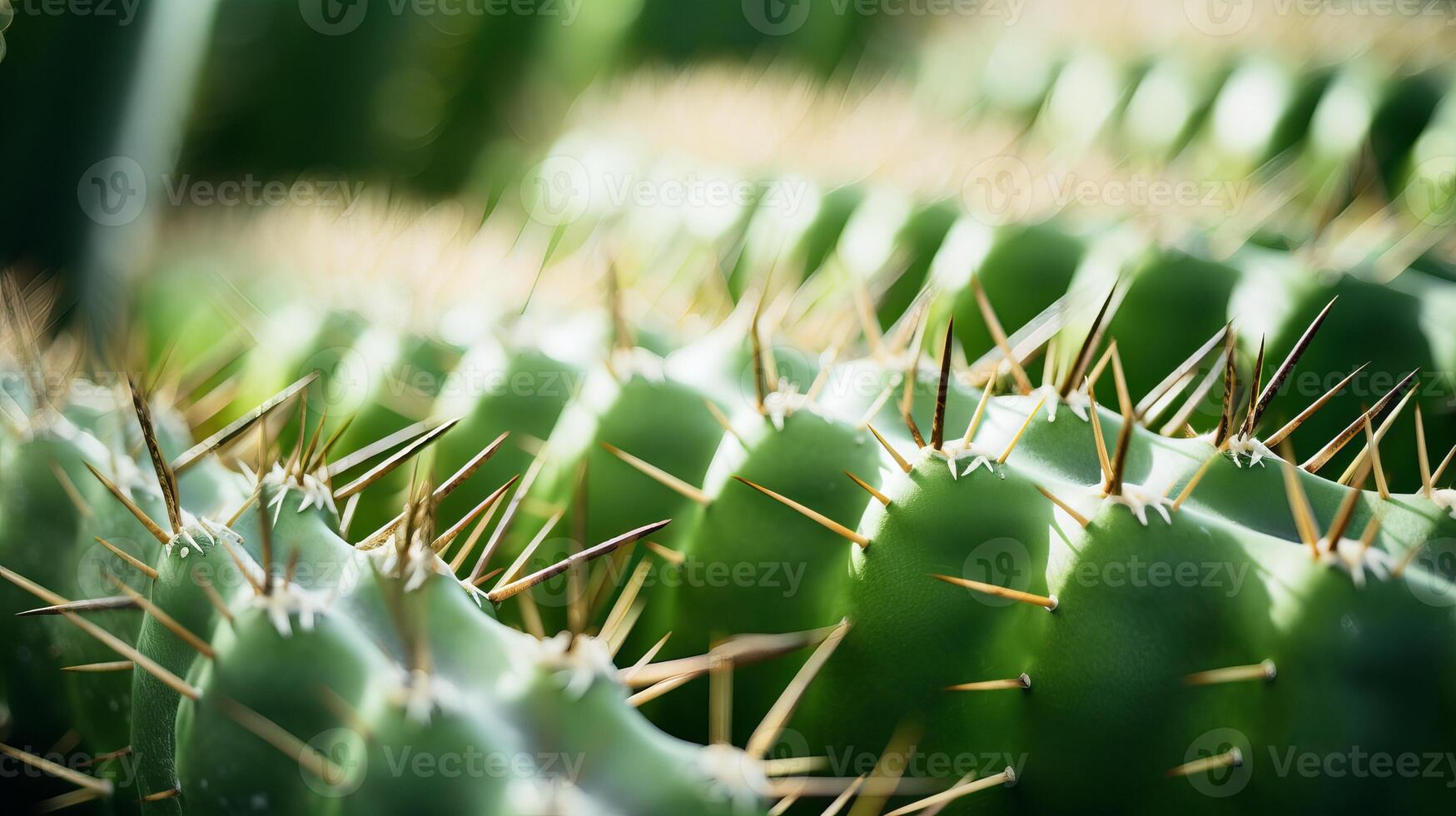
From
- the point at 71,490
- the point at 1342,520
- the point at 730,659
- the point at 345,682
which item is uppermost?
the point at 1342,520

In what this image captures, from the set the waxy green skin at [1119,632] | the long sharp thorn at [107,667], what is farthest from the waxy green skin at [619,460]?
the long sharp thorn at [107,667]


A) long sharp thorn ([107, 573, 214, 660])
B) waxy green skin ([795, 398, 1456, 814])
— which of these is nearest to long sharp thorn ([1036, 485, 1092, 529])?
waxy green skin ([795, 398, 1456, 814])

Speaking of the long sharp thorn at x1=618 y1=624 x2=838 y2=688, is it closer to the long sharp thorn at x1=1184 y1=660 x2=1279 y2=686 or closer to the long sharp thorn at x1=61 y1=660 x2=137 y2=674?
the long sharp thorn at x1=1184 y1=660 x2=1279 y2=686

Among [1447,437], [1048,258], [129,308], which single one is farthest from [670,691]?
[129,308]

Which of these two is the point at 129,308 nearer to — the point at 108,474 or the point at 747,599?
the point at 108,474

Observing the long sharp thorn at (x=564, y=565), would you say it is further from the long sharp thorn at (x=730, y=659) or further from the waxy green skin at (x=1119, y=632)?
the waxy green skin at (x=1119, y=632)

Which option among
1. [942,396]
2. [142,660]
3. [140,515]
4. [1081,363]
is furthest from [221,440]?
[1081,363]

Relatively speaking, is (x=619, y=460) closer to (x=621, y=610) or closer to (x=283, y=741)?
(x=621, y=610)
